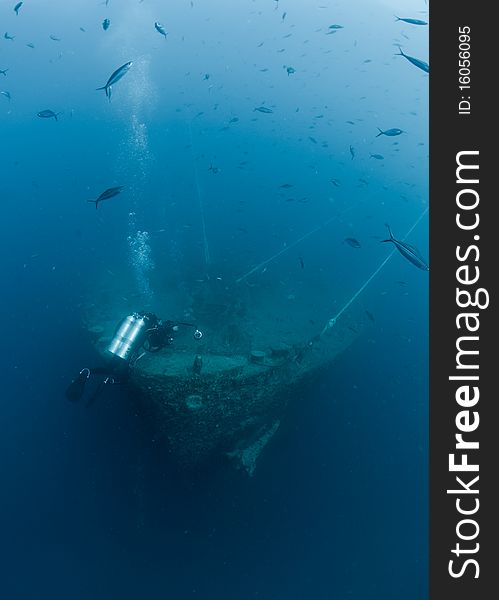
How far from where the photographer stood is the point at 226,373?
18.4ft

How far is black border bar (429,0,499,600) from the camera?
7.07 feet

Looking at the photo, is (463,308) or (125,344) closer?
(463,308)

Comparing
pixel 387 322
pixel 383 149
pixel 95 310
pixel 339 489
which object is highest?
pixel 383 149

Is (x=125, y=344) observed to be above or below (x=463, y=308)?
above

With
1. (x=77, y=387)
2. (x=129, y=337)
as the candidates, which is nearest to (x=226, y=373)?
(x=129, y=337)

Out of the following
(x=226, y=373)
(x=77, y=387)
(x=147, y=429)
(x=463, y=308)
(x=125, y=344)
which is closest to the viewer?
(x=463, y=308)

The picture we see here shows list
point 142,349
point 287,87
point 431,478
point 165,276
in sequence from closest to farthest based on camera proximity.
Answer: point 431,478 → point 142,349 → point 165,276 → point 287,87

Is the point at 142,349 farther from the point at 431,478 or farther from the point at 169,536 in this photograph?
the point at 431,478

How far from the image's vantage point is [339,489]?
27.3 ft

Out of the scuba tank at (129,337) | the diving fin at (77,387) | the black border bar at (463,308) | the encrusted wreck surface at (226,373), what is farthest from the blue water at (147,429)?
the black border bar at (463,308)

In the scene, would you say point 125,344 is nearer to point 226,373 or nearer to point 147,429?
point 226,373

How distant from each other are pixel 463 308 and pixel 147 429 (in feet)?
20.1

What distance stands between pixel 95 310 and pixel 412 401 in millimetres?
9706

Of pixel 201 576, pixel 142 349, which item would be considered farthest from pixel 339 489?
pixel 142 349
